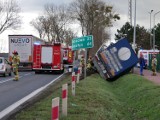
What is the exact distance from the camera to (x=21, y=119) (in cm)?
1038

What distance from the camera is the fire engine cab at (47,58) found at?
40.4m

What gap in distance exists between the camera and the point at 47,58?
40750 mm

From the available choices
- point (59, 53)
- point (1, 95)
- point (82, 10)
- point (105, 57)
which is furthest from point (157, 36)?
point (1, 95)

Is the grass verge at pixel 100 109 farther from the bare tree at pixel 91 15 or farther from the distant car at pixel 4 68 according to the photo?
the bare tree at pixel 91 15

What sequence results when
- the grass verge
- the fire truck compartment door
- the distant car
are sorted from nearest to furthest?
the grass verge < the distant car < the fire truck compartment door

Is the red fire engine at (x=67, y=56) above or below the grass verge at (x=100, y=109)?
above

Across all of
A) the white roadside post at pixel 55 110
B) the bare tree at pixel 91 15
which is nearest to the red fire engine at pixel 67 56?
the bare tree at pixel 91 15

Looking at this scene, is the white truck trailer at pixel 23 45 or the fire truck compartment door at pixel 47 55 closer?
the fire truck compartment door at pixel 47 55

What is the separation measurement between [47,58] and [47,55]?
1.07ft

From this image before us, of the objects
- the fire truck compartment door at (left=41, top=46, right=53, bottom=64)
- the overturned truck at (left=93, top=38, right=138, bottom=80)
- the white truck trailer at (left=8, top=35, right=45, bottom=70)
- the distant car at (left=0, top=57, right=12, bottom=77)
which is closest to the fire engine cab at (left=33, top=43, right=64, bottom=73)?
the fire truck compartment door at (left=41, top=46, right=53, bottom=64)

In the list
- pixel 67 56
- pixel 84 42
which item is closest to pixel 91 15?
pixel 67 56

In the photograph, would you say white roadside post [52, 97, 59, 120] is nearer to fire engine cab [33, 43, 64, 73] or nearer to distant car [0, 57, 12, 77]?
distant car [0, 57, 12, 77]

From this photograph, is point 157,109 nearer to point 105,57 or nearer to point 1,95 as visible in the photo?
point 1,95

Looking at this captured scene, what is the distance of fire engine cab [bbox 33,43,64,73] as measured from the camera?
40381 mm
